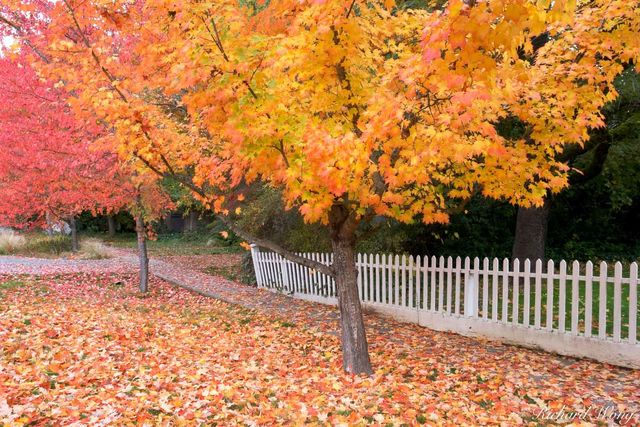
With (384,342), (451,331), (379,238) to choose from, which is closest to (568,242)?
(379,238)

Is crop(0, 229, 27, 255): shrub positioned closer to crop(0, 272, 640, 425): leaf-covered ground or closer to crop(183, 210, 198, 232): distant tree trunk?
crop(0, 272, 640, 425): leaf-covered ground

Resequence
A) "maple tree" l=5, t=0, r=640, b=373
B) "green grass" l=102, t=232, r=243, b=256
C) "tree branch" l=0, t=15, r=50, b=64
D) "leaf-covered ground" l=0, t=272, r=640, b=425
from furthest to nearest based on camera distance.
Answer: "green grass" l=102, t=232, r=243, b=256 → "tree branch" l=0, t=15, r=50, b=64 → "leaf-covered ground" l=0, t=272, r=640, b=425 → "maple tree" l=5, t=0, r=640, b=373

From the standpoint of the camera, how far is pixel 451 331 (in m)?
7.96

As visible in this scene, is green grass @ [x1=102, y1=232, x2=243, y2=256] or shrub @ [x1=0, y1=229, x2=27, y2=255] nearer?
shrub @ [x1=0, y1=229, x2=27, y2=255]

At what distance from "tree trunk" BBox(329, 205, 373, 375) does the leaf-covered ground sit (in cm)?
25

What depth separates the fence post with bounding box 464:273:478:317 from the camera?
763cm

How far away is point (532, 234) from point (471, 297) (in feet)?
12.7

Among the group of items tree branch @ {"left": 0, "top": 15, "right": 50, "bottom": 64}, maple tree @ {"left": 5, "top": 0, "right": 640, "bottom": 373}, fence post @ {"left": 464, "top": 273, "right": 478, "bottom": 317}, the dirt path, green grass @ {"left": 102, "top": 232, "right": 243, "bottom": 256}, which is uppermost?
tree branch @ {"left": 0, "top": 15, "right": 50, "bottom": 64}

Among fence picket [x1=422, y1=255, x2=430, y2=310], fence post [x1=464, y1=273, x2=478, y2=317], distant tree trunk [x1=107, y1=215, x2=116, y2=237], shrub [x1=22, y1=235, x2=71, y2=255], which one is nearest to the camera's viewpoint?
fence post [x1=464, y1=273, x2=478, y2=317]

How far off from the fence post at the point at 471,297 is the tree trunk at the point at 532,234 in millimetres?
3669

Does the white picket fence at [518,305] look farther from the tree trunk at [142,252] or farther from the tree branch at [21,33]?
the tree branch at [21,33]

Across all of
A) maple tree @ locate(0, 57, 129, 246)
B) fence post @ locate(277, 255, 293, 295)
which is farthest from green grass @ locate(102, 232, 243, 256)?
maple tree @ locate(0, 57, 129, 246)

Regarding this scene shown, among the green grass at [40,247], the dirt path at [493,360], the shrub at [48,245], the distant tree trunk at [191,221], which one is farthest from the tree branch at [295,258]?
the distant tree trunk at [191,221]

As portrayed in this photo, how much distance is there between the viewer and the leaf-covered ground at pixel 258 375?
4266 mm
